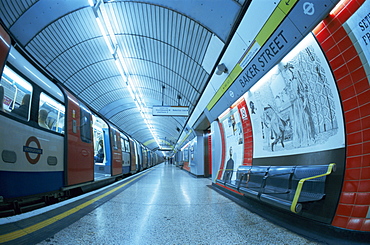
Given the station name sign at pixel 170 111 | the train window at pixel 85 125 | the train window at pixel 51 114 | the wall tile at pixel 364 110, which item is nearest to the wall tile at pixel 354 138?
the wall tile at pixel 364 110

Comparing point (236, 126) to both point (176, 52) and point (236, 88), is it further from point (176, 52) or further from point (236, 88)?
point (176, 52)

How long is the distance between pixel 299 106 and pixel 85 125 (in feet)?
16.2

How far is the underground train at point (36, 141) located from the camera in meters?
2.84

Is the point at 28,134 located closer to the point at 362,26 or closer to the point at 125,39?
the point at 362,26

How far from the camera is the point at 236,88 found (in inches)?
197

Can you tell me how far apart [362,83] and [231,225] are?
90.6 inches

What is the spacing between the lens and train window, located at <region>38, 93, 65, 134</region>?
12.1ft

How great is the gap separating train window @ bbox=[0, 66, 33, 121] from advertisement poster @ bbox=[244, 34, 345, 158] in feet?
13.9

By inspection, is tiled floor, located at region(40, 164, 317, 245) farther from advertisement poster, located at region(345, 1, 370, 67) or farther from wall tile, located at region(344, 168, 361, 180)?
advertisement poster, located at region(345, 1, 370, 67)

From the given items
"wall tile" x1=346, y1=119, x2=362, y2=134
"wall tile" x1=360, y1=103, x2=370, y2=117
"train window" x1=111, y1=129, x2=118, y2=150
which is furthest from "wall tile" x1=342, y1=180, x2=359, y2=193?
"train window" x1=111, y1=129, x2=118, y2=150

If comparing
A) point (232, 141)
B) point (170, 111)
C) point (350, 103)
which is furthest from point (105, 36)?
point (350, 103)

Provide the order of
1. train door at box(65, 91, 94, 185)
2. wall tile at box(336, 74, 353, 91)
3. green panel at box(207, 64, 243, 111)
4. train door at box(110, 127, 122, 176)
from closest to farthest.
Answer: wall tile at box(336, 74, 353, 91), train door at box(65, 91, 94, 185), green panel at box(207, 64, 243, 111), train door at box(110, 127, 122, 176)

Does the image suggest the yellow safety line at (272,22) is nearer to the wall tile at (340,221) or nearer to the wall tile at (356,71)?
the wall tile at (356,71)

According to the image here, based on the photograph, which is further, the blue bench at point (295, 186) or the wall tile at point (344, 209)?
the blue bench at point (295, 186)
